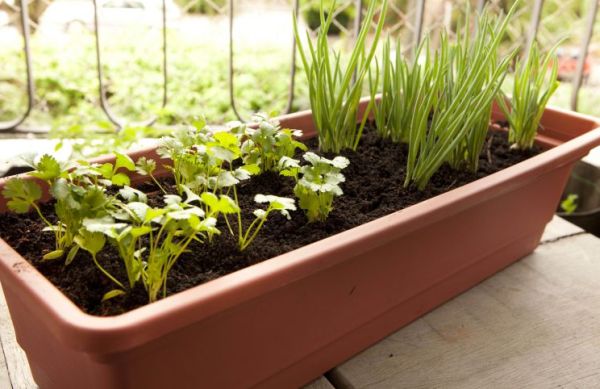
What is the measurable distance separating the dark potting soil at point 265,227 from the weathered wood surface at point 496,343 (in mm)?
243

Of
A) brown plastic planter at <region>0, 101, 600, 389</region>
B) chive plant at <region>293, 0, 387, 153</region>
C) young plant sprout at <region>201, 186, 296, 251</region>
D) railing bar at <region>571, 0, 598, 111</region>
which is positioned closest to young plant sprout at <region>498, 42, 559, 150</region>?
brown plastic planter at <region>0, 101, 600, 389</region>

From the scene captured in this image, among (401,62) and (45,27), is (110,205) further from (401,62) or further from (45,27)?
(45,27)

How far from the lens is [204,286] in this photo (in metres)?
0.69

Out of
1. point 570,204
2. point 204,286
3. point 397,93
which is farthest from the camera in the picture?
point 570,204

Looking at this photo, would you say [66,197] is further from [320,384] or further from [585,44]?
[585,44]

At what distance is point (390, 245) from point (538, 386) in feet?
1.20

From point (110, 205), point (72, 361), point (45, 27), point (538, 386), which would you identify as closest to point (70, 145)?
point (110, 205)

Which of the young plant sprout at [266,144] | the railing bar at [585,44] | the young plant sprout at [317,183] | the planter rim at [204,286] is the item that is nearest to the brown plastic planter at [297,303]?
the planter rim at [204,286]

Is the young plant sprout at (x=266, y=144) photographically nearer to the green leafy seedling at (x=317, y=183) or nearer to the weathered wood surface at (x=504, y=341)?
the green leafy seedling at (x=317, y=183)

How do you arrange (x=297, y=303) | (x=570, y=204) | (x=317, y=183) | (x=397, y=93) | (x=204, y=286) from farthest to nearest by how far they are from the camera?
(x=570, y=204) < (x=397, y=93) < (x=317, y=183) < (x=297, y=303) < (x=204, y=286)

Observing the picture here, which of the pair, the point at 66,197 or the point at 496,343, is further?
the point at 496,343

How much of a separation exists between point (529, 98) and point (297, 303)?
843 millimetres

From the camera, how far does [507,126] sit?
1.53 metres

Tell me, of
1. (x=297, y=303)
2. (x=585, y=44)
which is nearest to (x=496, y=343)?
(x=297, y=303)
